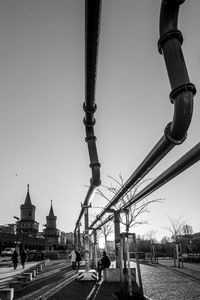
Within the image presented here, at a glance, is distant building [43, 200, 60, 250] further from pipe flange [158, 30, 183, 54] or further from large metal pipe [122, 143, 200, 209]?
pipe flange [158, 30, 183, 54]

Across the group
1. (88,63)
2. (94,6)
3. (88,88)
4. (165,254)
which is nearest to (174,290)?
(88,88)

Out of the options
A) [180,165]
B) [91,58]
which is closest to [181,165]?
[180,165]

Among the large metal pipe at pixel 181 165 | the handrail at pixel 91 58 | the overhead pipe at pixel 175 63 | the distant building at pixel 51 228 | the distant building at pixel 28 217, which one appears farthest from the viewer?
the distant building at pixel 51 228

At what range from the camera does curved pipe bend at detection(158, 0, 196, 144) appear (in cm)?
425

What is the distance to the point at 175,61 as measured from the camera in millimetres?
4234

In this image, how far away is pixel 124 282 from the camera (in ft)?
27.2

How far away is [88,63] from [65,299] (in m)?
7.51

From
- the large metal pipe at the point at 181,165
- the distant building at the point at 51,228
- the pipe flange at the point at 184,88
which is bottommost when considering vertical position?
the large metal pipe at the point at 181,165

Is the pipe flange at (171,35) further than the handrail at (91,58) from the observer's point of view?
Yes

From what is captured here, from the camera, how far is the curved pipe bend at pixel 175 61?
167 inches

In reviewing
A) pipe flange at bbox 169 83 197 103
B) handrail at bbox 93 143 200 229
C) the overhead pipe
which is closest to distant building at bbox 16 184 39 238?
handrail at bbox 93 143 200 229

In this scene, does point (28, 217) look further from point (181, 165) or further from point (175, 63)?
point (175, 63)

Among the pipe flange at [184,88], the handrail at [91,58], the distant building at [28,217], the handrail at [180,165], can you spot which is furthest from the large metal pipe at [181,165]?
the distant building at [28,217]

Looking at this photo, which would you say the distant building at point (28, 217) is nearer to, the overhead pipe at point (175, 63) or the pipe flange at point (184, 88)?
the overhead pipe at point (175, 63)
